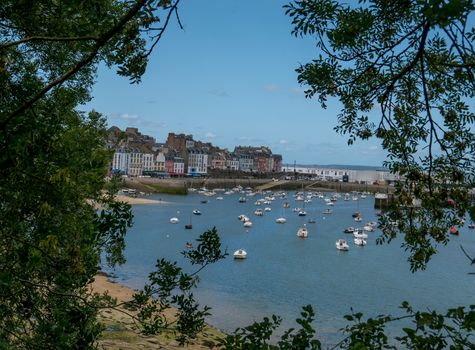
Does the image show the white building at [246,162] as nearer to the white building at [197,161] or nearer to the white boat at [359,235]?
the white building at [197,161]

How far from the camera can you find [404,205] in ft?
16.7

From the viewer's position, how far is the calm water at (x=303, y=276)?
2356 cm

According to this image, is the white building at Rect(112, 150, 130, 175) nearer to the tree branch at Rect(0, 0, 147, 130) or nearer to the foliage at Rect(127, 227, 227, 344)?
the foliage at Rect(127, 227, 227, 344)

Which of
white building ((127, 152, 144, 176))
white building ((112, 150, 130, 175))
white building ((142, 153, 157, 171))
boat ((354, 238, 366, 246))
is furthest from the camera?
white building ((142, 153, 157, 171))

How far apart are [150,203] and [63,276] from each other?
77.3 meters

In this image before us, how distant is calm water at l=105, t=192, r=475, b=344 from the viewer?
23.6 metres

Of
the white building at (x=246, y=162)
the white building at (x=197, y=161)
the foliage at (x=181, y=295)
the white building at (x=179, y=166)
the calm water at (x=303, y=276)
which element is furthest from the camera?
the white building at (x=246, y=162)

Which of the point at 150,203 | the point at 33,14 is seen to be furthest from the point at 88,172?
the point at 150,203

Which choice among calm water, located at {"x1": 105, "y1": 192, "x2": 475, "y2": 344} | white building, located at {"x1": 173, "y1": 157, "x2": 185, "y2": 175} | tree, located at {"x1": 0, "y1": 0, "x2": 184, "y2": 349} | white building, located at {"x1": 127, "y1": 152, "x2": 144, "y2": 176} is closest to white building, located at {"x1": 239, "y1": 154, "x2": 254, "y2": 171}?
white building, located at {"x1": 173, "y1": 157, "x2": 185, "y2": 175}

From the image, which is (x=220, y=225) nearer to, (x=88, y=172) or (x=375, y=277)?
(x=375, y=277)

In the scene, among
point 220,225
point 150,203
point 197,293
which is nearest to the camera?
point 197,293

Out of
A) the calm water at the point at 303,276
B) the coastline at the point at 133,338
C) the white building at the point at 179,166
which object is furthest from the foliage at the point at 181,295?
the white building at the point at 179,166

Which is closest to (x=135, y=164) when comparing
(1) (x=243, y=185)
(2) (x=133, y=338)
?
(1) (x=243, y=185)

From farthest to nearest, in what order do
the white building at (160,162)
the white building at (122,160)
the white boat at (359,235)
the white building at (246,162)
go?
1. the white building at (246,162)
2. the white building at (160,162)
3. the white building at (122,160)
4. the white boat at (359,235)
